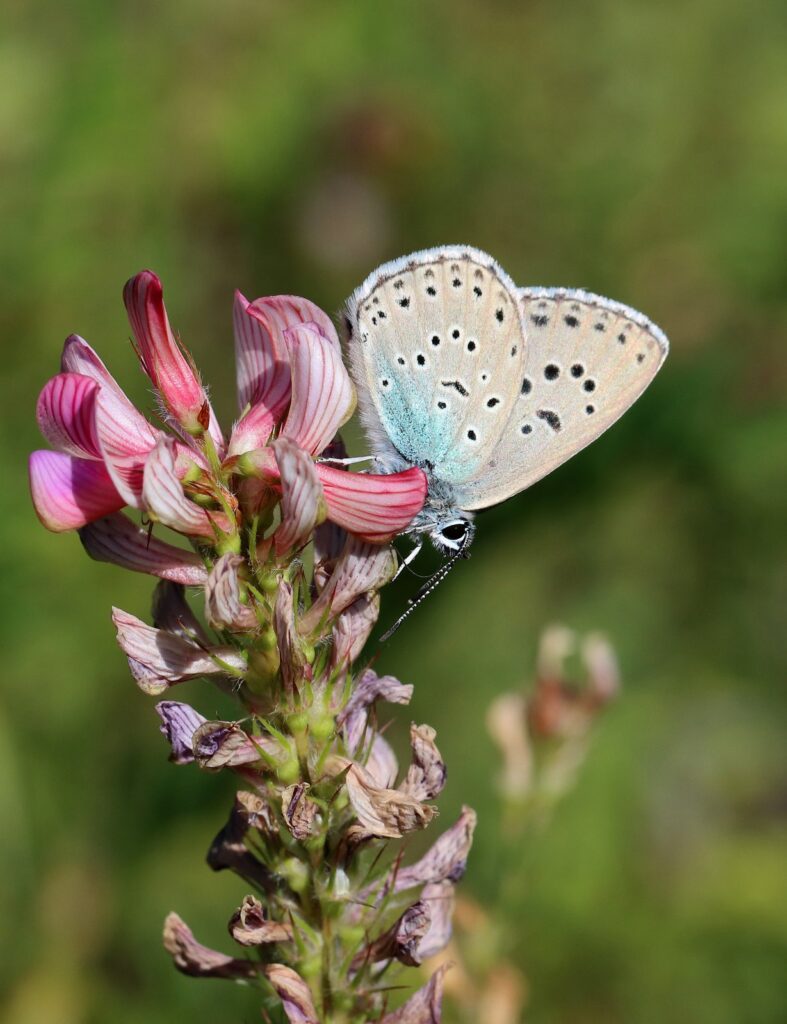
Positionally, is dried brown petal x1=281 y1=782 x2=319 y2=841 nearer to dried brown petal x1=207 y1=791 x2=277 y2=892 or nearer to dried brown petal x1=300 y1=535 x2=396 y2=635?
dried brown petal x1=207 y1=791 x2=277 y2=892

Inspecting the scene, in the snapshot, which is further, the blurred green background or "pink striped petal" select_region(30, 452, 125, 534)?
the blurred green background

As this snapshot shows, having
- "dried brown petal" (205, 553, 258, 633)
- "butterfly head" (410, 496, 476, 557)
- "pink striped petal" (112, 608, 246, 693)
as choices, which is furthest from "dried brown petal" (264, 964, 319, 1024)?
"butterfly head" (410, 496, 476, 557)

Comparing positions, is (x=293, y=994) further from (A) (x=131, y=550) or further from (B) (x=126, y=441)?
(B) (x=126, y=441)

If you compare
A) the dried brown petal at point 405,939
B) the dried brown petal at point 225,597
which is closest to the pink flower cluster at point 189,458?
the dried brown petal at point 225,597

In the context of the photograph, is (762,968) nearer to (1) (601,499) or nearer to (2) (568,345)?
(1) (601,499)

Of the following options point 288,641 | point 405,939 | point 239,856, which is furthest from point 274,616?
point 405,939

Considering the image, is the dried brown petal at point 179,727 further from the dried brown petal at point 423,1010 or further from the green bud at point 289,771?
the dried brown petal at point 423,1010
